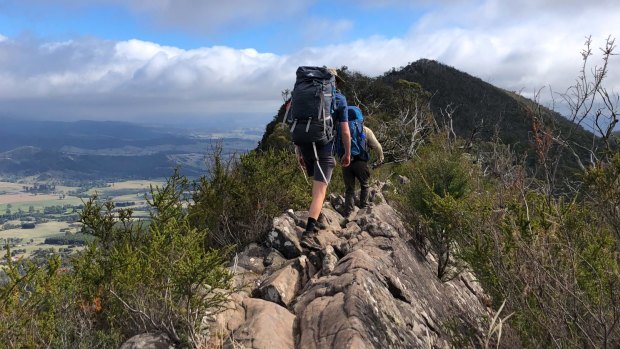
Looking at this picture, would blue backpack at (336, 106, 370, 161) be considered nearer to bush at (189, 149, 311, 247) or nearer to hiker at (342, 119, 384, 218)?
hiker at (342, 119, 384, 218)

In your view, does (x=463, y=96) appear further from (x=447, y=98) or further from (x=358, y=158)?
(x=358, y=158)

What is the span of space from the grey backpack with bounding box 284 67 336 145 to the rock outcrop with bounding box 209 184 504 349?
1192mm

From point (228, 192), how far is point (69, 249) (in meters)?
2.06

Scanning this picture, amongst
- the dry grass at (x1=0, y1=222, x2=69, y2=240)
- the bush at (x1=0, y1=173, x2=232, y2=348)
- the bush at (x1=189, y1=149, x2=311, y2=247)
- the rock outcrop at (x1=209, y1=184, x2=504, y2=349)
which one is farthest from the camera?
the dry grass at (x1=0, y1=222, x2=69, y2=240)

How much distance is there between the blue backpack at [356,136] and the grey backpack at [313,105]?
3.72ft

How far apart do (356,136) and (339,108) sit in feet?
3.46

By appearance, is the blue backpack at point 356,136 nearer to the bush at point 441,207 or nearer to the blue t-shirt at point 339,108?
the blue t-shirt at point 339,108

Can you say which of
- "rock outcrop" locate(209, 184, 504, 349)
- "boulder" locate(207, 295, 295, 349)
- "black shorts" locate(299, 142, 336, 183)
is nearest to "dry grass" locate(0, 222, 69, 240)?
"rock outcrop" locate(209, 184, 504, 349)

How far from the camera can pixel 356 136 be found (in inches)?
251

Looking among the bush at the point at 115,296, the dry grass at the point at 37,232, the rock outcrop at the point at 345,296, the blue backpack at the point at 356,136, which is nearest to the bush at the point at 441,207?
the rock outcrop at the point at 345,296

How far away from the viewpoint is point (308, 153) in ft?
17.9

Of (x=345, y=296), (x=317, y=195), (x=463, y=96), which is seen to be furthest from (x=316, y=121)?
(x=463, y=96)

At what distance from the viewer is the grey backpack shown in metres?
5.04

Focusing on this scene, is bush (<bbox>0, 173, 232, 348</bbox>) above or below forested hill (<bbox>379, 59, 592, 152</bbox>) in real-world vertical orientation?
below
